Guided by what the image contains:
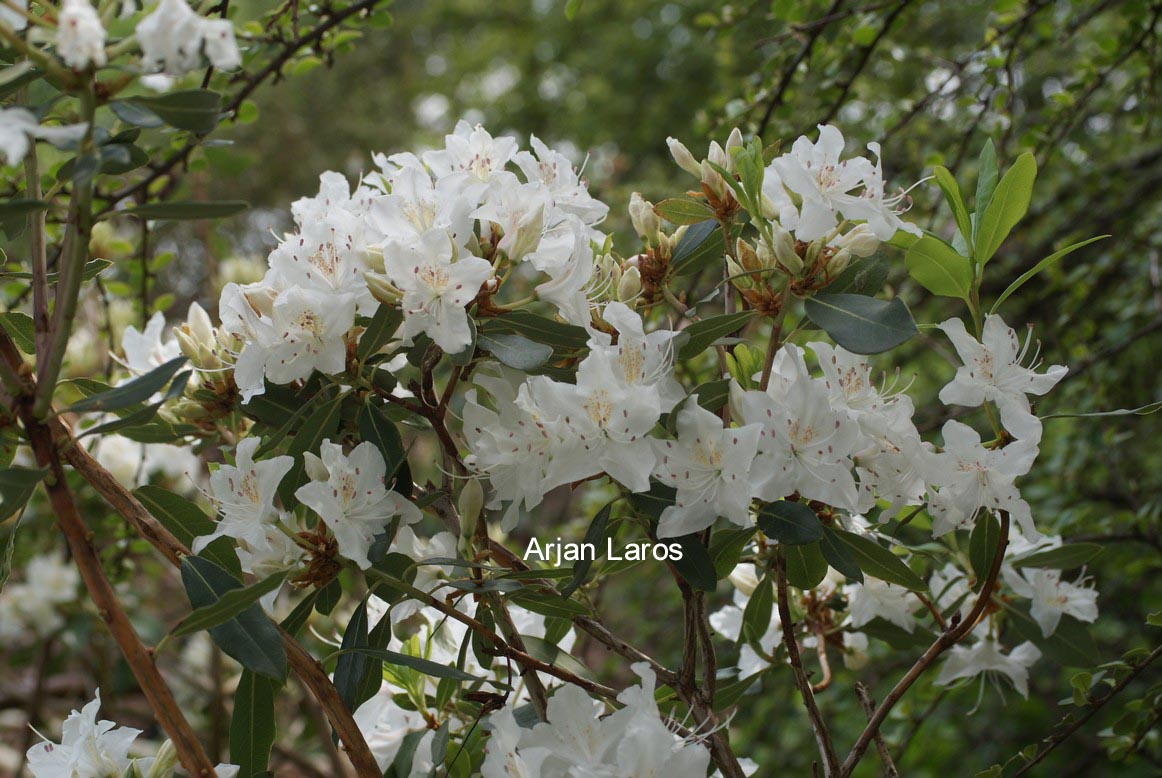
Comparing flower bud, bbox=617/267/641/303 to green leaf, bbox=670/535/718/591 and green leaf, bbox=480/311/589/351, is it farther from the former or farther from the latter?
green leaf, bbox=670/535/718/591

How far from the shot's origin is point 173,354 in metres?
1.29

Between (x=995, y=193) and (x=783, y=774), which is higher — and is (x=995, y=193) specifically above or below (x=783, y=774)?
above

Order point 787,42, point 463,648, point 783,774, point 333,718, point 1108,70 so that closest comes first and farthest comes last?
point 333,718 < point 463,648 < point 1108,70 < point 787,42 < point 783,774

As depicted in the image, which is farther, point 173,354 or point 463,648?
point 173,354

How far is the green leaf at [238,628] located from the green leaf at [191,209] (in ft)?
0.97

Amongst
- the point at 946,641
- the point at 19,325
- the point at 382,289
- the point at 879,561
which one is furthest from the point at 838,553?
the point at 19,325

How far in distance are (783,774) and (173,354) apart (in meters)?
2.58

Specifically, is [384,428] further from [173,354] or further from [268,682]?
[173,354]

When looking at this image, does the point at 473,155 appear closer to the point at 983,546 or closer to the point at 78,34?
the point at 78,34

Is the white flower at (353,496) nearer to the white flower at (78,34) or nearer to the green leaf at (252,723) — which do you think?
the green leaf at (252,723)

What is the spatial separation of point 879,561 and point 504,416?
0.40 m

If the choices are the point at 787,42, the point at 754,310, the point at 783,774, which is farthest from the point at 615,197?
the point at 754,310

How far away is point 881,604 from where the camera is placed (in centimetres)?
120

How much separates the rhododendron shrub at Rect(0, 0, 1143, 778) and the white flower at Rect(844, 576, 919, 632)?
0.17 ft
